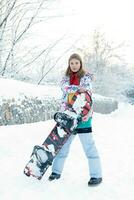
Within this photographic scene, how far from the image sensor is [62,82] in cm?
601

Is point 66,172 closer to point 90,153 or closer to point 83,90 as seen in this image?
point 90,153

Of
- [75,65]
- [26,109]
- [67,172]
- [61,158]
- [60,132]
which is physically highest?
[75,65]

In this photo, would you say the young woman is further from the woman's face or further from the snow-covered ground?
the snow-covered ground

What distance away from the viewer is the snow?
5586 mm

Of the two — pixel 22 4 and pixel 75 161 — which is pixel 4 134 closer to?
pixel 75 161

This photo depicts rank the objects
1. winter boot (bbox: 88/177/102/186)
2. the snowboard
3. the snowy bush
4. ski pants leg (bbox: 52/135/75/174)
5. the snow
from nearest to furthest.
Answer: the snow → the snowboard → winter boot (bbox: 88/177/102/186) → ski pants leg (bbox: 52/135/75/174) → the snowy bush

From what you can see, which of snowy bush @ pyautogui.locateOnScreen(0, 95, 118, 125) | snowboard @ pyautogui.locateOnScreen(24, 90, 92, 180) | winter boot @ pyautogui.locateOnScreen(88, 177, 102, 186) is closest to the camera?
snowboard @ pyautogui.locateOnScreen(24, 90, 92, 180)

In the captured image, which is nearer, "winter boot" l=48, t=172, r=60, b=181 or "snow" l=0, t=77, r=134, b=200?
"snow" l=0, t=77, r=134, b=200

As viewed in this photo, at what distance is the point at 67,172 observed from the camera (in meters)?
6.60

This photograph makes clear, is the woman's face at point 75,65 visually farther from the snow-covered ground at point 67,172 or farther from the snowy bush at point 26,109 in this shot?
the snowy bush at point 26,109

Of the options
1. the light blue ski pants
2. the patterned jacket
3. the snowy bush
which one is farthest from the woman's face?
the snowy bush

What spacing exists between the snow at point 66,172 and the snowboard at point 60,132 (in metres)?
0.16

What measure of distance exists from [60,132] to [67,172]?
2.92 feet

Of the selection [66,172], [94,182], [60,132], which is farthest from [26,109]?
[94,182]
